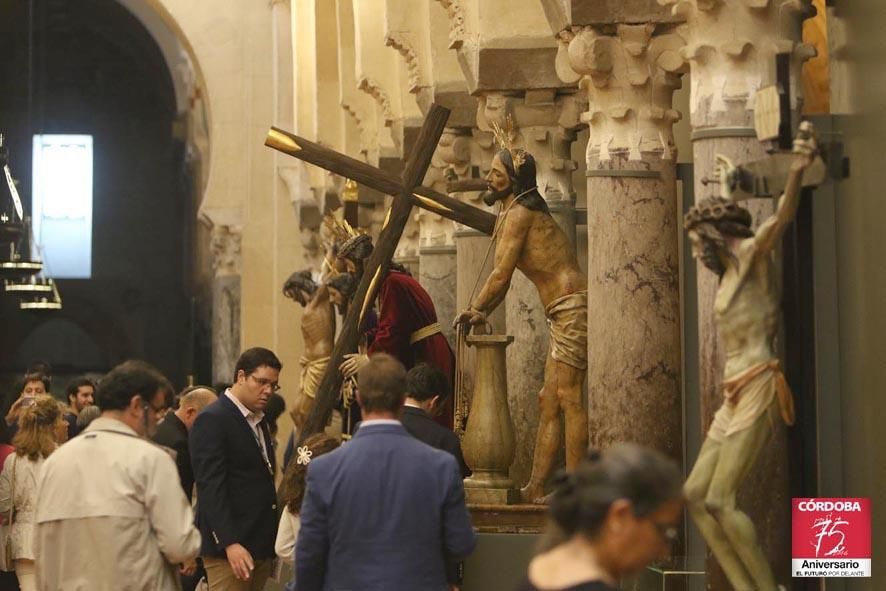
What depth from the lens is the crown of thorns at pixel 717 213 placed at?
7.01 m

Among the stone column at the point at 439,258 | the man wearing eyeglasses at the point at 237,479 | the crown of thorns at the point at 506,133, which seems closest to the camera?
the man wearing eyeglasses at the point at 237,479

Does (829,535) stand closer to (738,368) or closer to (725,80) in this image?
(738,368)

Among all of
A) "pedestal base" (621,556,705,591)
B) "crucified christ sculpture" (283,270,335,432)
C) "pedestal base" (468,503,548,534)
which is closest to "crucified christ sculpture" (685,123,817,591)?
"pedestal base" (621,556,705,591)

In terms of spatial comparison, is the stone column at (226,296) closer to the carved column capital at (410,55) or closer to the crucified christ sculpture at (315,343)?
the crucified christ sculpture at (315,343)

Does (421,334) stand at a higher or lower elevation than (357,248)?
lower

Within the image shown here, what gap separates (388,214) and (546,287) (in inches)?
58.4

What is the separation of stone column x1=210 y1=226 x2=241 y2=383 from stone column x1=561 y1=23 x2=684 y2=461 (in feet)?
54.5

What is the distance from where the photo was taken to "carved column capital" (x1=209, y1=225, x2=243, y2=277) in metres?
27.5

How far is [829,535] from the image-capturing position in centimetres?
779

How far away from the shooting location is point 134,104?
38.5 m

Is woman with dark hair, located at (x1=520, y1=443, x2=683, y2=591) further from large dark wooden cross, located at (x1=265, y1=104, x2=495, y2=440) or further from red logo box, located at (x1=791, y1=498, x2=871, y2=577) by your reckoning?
large dark wooden cross, located at (x1=265, y1=104, x2=495, y2=440)

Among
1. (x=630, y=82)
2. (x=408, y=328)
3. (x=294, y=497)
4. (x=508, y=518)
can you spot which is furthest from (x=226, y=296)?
(x=294, y=497)

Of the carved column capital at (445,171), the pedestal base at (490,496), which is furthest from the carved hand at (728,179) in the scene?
the carved column capital at (445,171)

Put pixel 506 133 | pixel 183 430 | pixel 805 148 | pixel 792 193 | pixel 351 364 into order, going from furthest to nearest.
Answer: pixel 506 133
pixel 351 364
pixel 183 430
pixel 792 193
pixel 805 148
